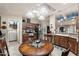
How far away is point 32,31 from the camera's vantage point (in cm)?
218

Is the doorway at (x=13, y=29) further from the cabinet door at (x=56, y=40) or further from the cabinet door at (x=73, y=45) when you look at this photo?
the cabinet door at (x=73, y=45)

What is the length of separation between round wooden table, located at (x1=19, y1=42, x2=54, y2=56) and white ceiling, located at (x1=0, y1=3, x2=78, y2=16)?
1.93 feet

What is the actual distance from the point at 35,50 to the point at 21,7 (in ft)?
2.65

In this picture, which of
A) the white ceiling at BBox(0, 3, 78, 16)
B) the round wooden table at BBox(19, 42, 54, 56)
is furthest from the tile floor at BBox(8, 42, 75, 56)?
the white ceiling at BBox(0, 3, 78, 16)

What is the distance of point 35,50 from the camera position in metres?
2.13

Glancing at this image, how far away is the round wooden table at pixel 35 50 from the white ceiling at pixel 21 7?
0.59 meters

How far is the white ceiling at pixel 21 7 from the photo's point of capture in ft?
6.92

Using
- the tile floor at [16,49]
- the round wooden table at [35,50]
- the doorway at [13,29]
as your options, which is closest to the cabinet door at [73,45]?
the tile floor at [16,49]

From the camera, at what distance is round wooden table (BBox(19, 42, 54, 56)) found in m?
2.11

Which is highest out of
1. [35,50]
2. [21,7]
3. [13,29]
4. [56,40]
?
[21,7]

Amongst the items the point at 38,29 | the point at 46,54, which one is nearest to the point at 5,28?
the point at 38,29

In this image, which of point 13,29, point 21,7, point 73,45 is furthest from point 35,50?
point 21,7

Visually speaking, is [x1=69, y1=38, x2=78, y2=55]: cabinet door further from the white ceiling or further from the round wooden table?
the white ceiling

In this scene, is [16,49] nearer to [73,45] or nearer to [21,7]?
[21,7]
